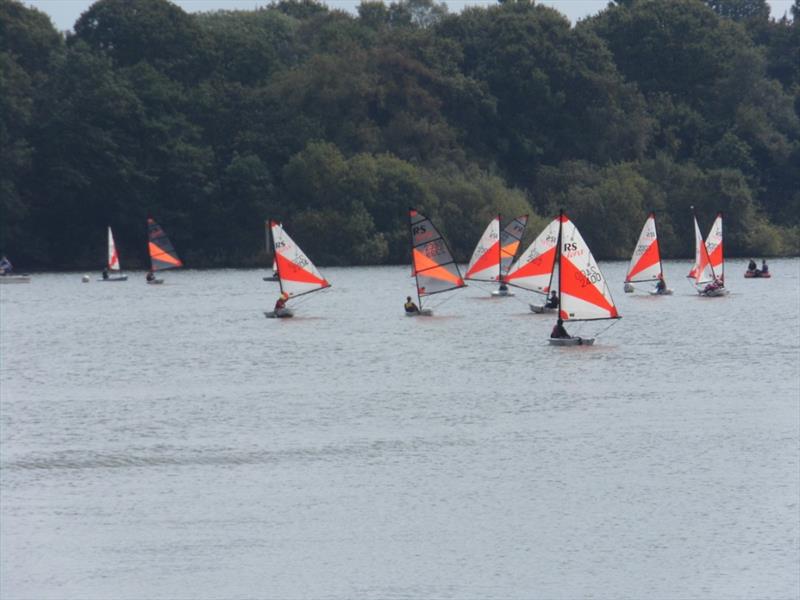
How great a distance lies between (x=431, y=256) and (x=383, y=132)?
5938 centimetres

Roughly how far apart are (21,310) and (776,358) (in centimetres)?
4378

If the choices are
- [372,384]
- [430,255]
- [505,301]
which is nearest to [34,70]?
[505,301]

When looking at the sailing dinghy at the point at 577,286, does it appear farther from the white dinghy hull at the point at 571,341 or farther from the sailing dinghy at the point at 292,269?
the sailing dinghy at the point at 292,269

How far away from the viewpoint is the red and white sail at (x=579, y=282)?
5969cm

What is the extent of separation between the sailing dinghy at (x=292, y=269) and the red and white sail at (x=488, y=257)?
38.1ft

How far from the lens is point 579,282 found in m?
59.8

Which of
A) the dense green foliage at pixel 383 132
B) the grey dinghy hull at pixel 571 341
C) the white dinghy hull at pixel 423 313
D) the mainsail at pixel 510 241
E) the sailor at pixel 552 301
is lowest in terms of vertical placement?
the grey dinghy hull at pixel 571 341

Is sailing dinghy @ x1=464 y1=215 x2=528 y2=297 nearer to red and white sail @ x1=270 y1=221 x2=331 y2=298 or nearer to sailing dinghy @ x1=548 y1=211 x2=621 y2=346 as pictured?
red and white sail @ x1=270 y1=221 x2=331 y2=298

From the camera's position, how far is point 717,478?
36625mm

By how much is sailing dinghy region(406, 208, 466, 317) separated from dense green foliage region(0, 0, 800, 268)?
48.3m

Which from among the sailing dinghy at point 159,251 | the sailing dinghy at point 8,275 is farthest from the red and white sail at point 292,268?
the sailing dinghy at point 8,275

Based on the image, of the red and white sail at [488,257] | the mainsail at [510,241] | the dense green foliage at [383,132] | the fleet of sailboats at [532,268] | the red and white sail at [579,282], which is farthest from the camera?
the dense green foliage at [383,132]

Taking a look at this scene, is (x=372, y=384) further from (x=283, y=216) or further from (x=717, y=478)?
(x=283, y=216)

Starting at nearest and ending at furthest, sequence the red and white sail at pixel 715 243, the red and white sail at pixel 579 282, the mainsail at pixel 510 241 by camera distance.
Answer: the red and white sail at pixel 579 282, the red and white sail at pixel 715 243, the mainsail at pixel 510 241
